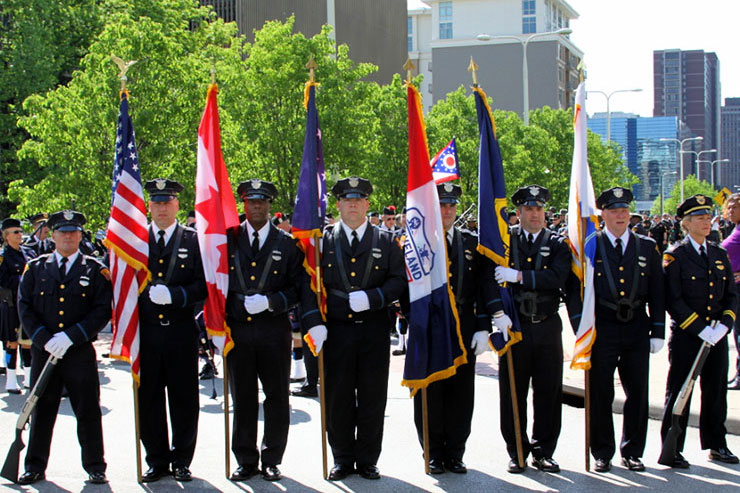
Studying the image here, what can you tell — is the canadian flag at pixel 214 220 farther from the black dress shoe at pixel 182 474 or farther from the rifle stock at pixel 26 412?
the rifle stock at pixel 26 412

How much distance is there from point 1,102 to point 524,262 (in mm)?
28969

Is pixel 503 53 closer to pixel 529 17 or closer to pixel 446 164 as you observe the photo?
pixel 529 17

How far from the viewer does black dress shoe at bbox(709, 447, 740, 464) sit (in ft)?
22.2

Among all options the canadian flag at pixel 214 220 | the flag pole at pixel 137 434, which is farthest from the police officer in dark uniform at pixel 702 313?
the flag pole at pixel 137 434

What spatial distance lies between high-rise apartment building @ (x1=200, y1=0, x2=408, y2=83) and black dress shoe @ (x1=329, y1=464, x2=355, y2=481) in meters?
44.7

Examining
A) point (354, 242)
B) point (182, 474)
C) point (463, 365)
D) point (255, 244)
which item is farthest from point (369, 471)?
point (255, 244)

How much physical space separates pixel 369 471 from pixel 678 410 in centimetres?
247

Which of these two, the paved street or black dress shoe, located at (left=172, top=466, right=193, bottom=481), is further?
black dress shoe, located at (left=172, top=466, right=193, bottom=481)

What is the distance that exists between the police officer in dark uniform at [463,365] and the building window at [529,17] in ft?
312

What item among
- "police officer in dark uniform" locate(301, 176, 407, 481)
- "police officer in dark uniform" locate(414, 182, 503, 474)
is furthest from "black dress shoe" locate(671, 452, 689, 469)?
"police officer in dark uniform" locate(301, 176, 407, 481)

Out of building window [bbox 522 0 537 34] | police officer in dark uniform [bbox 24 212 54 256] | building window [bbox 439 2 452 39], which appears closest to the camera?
police officer in dark uniform [bbox 24 212 54 256]

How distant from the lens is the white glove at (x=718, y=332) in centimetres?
662

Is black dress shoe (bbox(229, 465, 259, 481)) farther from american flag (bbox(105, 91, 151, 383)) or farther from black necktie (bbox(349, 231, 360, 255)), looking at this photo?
black necktie (bbox(349, 231, 360, 255))

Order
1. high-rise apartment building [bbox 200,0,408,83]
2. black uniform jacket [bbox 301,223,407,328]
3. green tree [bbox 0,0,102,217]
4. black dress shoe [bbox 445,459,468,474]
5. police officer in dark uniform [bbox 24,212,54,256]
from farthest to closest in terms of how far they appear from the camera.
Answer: high-rise apartment building [bbox 200,0,408,83] < green tree [bbox 0,0,102,217] < police officer in dark uniform [bbox 24,212,54,256] < black dress shoe [bbox 445,459,468,474] < black uniform jacket [bbox 301,223,407,328]
